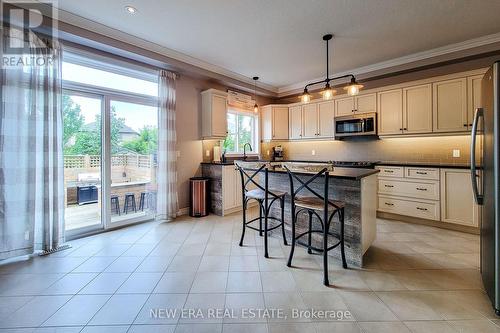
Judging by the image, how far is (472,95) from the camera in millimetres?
3463

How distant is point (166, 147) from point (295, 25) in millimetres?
2854

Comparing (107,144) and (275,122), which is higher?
(275,122)

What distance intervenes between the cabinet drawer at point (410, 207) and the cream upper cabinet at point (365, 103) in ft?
5.98

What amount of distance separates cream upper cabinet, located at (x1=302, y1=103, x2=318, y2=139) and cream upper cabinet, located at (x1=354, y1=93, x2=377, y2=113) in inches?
38.0

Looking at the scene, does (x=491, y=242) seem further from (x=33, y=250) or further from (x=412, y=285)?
(x=33, y=250)

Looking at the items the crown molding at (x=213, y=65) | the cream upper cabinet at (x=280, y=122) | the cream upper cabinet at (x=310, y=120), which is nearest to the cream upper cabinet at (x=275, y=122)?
the cream upper cabinet at (x=280, y=122)

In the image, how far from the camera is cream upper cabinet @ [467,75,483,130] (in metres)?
3.42

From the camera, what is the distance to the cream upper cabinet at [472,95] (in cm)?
342

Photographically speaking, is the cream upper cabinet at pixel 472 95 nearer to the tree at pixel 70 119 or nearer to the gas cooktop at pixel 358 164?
the gas cooktop at pixel 358 164

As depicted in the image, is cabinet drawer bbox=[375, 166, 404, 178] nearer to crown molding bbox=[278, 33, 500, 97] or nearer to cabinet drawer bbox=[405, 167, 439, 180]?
cabinet drawer bbox=[405, 167, 439, 180]

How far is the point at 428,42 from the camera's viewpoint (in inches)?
140

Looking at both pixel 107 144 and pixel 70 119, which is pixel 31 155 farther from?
pixel 107 144

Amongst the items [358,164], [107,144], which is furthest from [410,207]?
[107,144]

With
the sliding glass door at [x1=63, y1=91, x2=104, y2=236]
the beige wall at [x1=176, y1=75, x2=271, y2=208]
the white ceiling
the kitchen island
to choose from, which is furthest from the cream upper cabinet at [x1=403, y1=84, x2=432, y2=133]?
the sliding glass door at [x1=63, y1=91, x2=104, y2=236]
